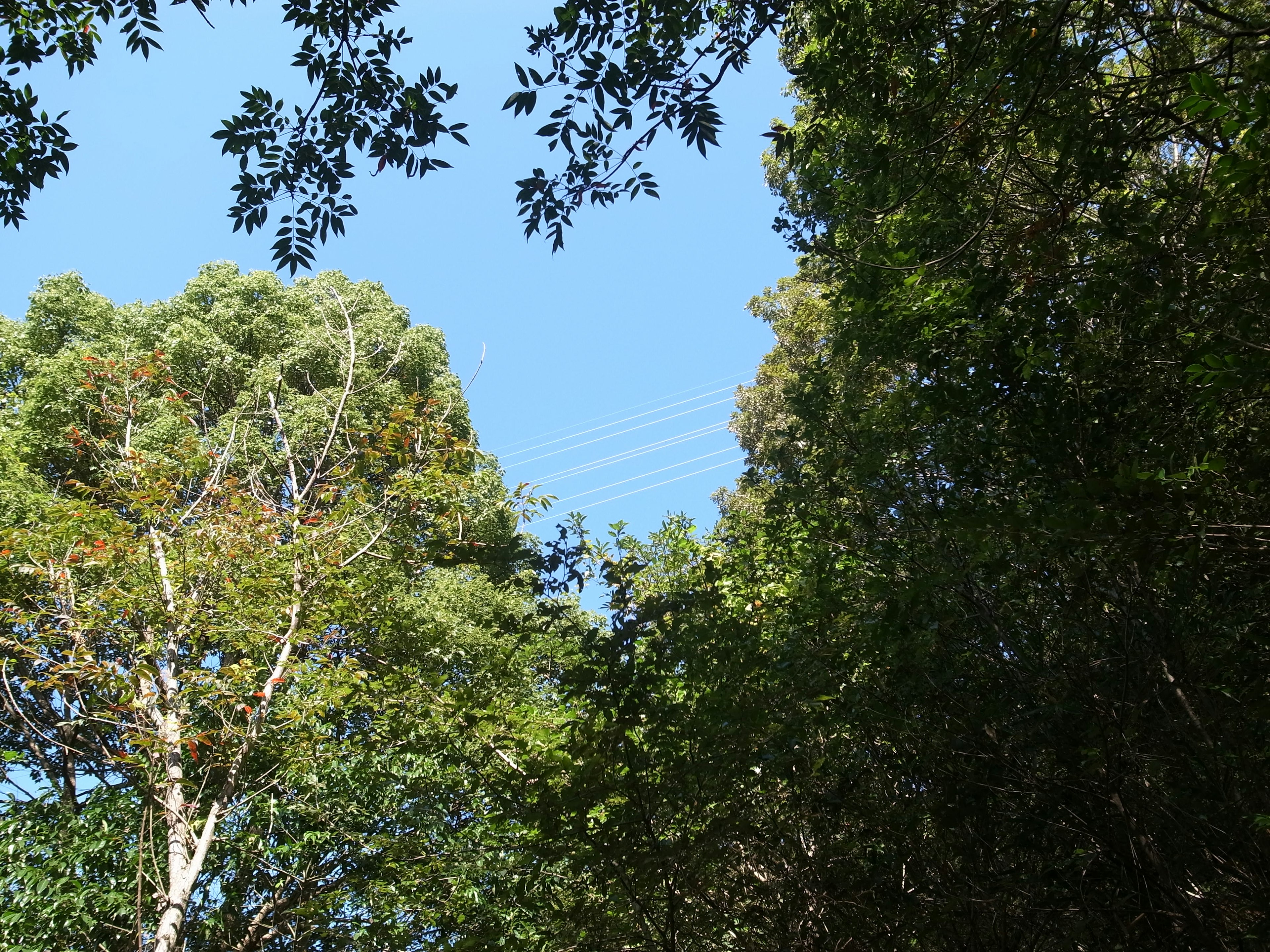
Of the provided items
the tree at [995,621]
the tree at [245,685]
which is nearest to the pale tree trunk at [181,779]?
the tree at [245,685]

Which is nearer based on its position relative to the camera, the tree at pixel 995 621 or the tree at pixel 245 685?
the tree at pixel 995 621

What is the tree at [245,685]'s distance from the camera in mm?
5668

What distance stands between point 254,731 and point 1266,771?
5.49 meters

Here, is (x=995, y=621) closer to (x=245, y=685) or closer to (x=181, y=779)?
(x=181, y=779)

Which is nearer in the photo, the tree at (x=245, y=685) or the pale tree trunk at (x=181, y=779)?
the pale tree trunk at (x=181, y=779)

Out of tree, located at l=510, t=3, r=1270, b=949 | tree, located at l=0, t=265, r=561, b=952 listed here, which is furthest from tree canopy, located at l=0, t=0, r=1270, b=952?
tree, located at l=0, t=265, r=561, b=952

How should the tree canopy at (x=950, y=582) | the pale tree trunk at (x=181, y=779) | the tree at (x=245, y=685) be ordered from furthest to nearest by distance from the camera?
the tree at (x=245, y=685), the pale tree trunk at (x=181, y=779), the tree canopy at (x=950, y=582)

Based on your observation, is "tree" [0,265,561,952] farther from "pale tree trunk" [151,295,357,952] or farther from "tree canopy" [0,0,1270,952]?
"tree canopy" [0,0,1270,952]

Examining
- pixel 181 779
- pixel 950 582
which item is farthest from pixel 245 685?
pixel 950 582

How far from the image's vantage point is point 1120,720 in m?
2.90

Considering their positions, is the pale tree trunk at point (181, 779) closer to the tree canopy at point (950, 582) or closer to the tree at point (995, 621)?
the tree canopy at point (950, 582)

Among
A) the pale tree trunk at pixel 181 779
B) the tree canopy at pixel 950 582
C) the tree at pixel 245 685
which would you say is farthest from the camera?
the tree at pixel 245 685

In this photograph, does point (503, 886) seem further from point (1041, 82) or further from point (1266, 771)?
point (1041, 82)

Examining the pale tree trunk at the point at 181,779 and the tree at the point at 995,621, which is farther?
the pale tree trunk at the point at 181,779
